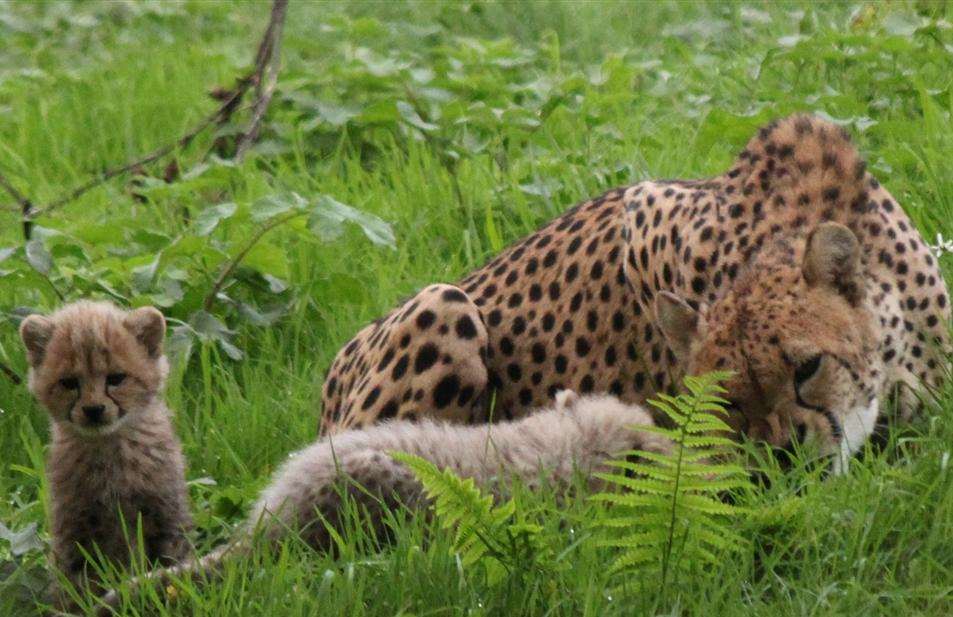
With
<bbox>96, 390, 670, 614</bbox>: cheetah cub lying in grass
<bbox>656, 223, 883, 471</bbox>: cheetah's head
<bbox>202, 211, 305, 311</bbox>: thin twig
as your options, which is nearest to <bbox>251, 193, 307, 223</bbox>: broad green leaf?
<bbox>202, 211, 305, 311</bbox>: thin twig

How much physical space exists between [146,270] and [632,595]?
9.50 feet

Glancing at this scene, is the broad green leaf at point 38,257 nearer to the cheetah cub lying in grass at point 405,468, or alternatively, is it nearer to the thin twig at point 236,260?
the thin twig at point 236,260

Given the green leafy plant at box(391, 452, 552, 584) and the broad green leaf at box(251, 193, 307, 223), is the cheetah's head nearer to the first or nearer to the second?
the green leafy plant at box(391, 452, 552, 584)

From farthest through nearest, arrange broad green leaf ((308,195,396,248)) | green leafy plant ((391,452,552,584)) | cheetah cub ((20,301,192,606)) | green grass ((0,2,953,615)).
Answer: broad green leaf ((308,195,396,248))
cheetah cub ((20,301,192,606))
green grass ((0,2,953,615))
green leafy plant ((391,452,552,584))

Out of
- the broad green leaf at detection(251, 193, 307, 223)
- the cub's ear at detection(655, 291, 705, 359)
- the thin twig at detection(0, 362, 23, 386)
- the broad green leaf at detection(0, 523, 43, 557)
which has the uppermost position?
the cub's ear at detection(655, 291, 705, 359)

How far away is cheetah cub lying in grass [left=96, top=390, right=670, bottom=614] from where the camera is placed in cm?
454

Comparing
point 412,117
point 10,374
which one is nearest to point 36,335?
point 10,374

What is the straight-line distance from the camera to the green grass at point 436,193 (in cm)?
425

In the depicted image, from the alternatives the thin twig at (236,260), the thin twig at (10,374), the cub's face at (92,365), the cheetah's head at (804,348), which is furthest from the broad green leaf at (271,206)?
the cheetah's head at (804,348)

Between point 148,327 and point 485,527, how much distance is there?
173cm

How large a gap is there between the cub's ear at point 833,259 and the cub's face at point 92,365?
6.59 feet

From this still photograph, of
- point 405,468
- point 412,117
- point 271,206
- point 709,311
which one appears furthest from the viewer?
point 412,117

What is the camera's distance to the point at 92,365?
17.3 feet

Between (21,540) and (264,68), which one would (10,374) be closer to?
(21,540)
